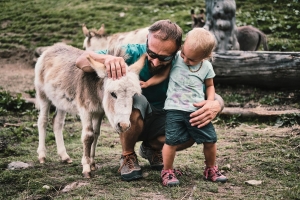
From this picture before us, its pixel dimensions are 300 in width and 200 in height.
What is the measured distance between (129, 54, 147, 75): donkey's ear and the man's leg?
1.22 feet

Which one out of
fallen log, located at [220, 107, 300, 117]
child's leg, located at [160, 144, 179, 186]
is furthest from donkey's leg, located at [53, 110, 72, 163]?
fallen log, located at [220, 107, 300, 117]

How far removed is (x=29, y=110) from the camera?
24.9ft

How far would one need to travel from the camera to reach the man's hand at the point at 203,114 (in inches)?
141

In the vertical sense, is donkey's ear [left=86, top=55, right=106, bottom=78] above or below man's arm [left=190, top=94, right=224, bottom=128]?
above

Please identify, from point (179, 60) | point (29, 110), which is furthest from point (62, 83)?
point (29, 110)

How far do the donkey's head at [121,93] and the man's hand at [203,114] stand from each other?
1.73ft

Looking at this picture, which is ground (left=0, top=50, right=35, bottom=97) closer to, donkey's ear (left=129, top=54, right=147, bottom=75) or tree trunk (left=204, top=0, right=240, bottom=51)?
tree trunk (left=204, top=0, right=240, bottom=51)

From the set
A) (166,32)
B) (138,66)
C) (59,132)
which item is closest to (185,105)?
(138,66)

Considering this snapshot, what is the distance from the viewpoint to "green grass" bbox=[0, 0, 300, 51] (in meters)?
12.4

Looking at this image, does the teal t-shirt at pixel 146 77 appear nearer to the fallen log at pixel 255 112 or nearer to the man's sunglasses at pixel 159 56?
the man's sunglasses at pixel 159 56

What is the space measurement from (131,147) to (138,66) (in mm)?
816

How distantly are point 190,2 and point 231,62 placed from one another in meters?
7.72

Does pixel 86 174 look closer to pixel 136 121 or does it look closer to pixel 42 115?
pixel 136 121

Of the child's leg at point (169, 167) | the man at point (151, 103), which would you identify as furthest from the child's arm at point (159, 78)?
the child's leg at point (169, 167)
